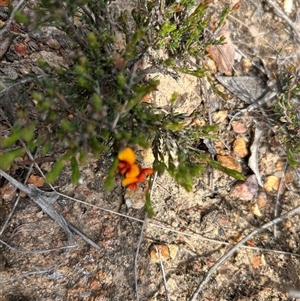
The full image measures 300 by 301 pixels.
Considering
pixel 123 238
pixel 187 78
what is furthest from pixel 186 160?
pixel 187 78

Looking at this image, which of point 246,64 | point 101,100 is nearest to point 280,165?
point 246,64

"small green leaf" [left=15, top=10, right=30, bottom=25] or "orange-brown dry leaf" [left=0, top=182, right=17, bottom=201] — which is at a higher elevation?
"small green leaf" [left=15, top=10, right=30, bottom=25]

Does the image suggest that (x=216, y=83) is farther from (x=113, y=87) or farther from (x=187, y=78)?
(x=113, y=87)

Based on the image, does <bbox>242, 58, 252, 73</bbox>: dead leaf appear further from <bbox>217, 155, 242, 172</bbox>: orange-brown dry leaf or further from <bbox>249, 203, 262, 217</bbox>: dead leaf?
<bbox>249, 203, 262, 217</bbox>: dead leaf

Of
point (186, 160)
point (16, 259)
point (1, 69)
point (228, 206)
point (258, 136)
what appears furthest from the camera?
point (258, 136)

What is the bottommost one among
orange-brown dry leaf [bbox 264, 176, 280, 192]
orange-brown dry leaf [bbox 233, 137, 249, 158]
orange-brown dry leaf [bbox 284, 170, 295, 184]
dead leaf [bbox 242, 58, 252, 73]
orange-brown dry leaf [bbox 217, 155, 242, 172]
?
orange-brown dry leaf [bbox 217, 155, 242, 172]

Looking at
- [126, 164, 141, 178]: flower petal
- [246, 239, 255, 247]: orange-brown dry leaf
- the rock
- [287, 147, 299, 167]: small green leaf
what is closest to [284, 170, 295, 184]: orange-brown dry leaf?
[287, 147, 299, 167]: small green leaf

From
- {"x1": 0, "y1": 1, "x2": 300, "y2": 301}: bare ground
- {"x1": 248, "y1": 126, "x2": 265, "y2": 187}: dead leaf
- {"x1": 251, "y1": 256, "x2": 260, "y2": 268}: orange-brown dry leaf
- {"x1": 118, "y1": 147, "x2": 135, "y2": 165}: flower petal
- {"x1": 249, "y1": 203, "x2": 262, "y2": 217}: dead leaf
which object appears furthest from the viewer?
{"x1": 248, "y1": 126, "x2": 265, "y2": 187}: dead leaf

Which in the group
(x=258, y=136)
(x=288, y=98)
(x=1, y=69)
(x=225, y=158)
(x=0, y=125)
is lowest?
(x=0, y=125)
